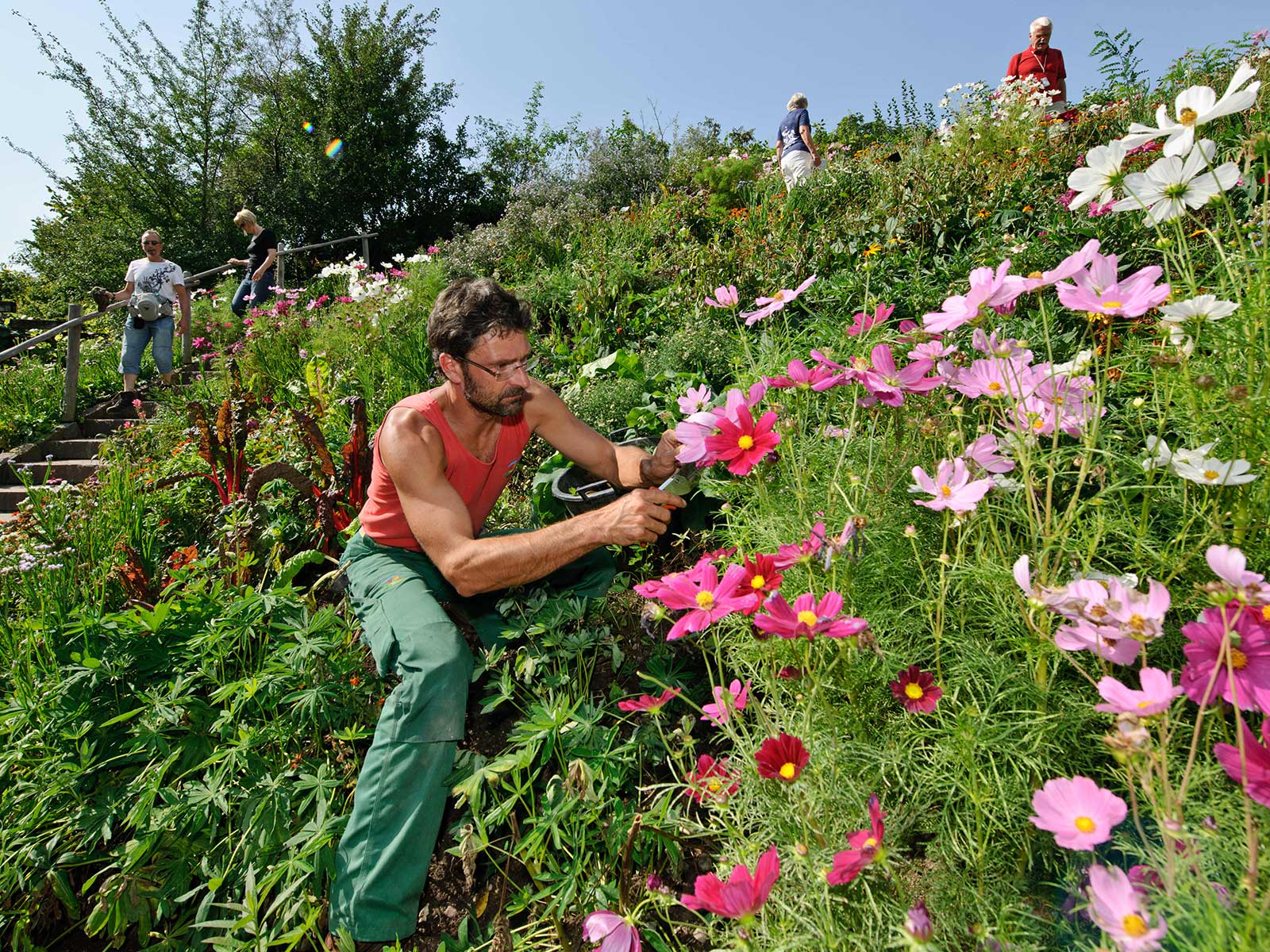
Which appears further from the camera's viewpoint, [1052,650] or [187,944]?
[187,944]

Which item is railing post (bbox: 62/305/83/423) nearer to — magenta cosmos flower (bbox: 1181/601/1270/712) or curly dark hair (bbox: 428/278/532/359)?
curly dark hair (bbox: 428/278/532/359)

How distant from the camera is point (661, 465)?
1.93 meters

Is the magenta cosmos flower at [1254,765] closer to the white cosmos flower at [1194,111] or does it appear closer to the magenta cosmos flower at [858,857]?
the magenta cosmos flower at [858,857]

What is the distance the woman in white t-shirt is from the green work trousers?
6.46m

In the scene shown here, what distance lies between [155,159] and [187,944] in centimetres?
2146

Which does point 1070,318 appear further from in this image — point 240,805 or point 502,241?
point 502,241

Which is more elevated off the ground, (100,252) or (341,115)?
(341,115)

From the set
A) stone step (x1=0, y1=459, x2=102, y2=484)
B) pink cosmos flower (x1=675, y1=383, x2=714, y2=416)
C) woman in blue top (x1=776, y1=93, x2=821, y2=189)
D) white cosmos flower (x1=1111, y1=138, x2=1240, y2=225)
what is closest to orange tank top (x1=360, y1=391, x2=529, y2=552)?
pink cosmos flower (x1=675, y1=383, x2=714, y2=416)

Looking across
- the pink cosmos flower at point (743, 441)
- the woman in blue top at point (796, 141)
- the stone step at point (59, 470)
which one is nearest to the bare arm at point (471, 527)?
the pink cosmos flower at point (743, 441)

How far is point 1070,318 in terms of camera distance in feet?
7.82

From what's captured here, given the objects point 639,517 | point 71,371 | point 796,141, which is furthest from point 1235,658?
point 71,371

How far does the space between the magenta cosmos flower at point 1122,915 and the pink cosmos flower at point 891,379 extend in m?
0.76

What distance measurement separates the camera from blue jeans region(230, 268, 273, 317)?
26.7ft

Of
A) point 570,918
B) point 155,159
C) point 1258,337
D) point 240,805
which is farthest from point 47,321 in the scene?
point 1258,337
